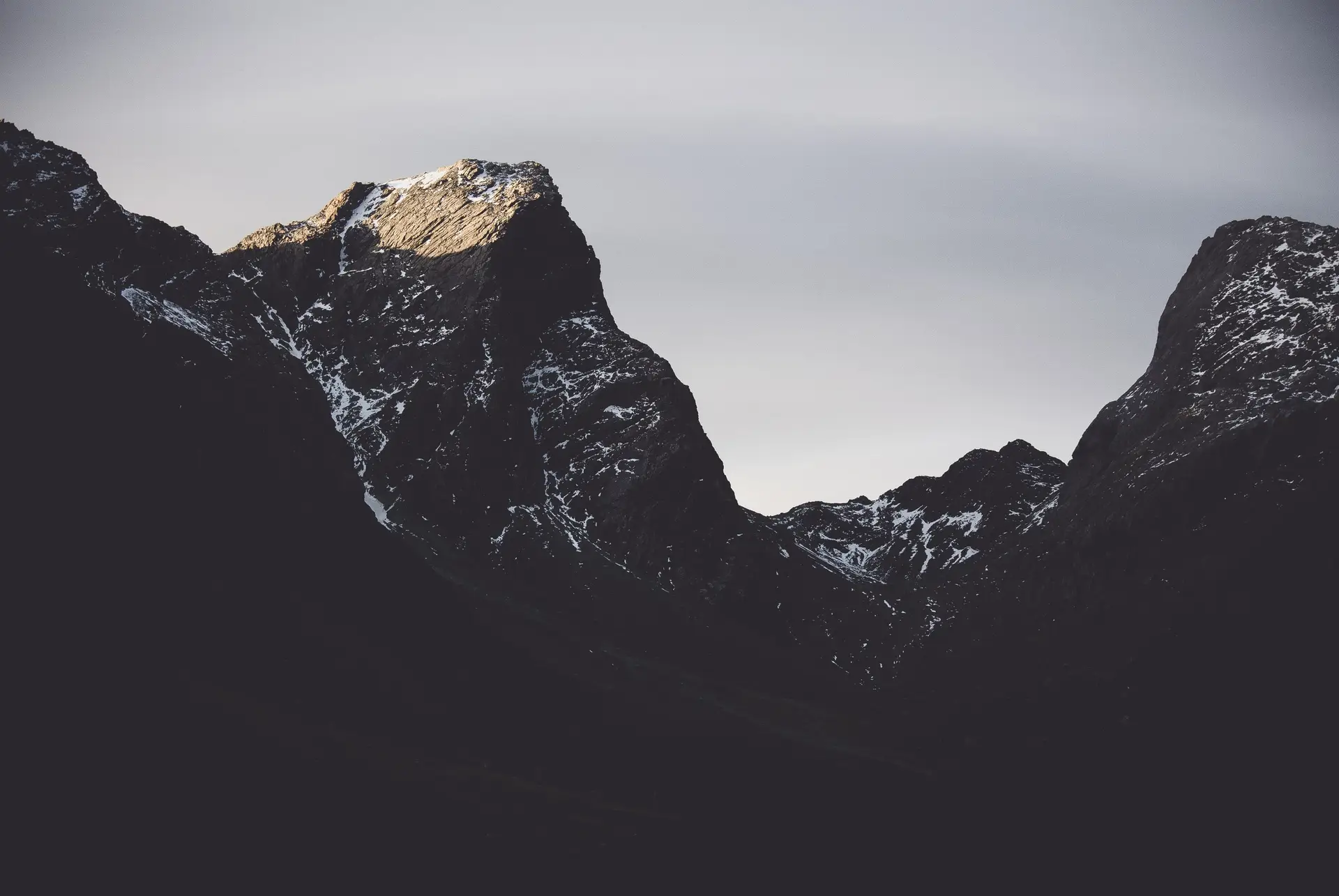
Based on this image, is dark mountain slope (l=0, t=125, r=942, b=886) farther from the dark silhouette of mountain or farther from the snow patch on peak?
the snow patch on peak

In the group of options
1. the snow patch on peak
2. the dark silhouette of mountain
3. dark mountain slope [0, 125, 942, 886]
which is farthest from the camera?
the snow patch on peak

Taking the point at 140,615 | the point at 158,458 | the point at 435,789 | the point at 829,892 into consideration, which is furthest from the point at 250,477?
the point at 829,892

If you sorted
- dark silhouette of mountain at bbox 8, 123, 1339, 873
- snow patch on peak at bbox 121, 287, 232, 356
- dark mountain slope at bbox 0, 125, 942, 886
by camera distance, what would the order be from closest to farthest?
1. dark mountain slope at bbox 0, 125, 942, 886
2. dark silhouette of mountain at bbox 8, 123, 1339, 873
3. snow patch on peak at bbox 121, 287, 232, 356

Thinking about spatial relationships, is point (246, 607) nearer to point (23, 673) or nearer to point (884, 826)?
point (23, 673)

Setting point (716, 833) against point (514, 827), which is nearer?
point (514, 827)

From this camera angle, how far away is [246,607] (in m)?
102

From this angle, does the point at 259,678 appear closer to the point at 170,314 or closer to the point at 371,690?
the point at 371,690

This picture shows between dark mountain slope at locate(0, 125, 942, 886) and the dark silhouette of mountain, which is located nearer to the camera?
dark mountain slope at locate(0, 125, 942, 886)

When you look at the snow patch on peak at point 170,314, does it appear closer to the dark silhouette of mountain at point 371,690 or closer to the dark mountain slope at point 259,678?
the dark silhouette of mountain at point 371,690

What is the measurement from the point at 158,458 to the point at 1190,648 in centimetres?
14894

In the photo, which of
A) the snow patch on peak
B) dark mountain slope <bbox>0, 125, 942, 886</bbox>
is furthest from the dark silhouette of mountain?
the snow patch on peak

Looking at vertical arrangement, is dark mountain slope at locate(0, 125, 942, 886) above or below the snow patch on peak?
below

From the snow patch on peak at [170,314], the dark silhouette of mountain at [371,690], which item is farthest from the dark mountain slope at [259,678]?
the snow patch on peak at [170,314]

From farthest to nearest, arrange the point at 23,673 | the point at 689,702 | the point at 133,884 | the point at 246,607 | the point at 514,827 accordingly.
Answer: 1. the point at 689,702
2. the point at 246,607
3. the point at 514,827
4. the point at 23,673
5. the point at 133,884
